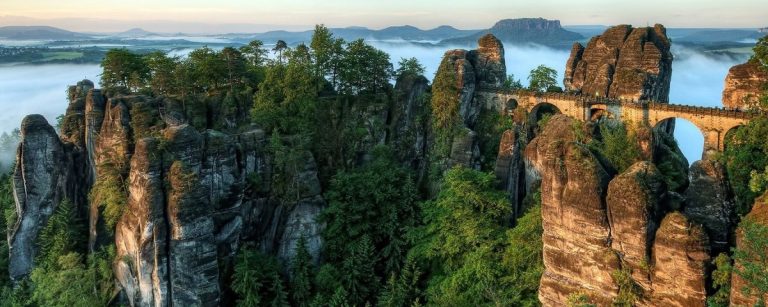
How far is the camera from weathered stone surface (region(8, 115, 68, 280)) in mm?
34781

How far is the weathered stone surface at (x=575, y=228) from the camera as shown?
20.8 metres

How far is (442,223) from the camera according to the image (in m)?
30.9

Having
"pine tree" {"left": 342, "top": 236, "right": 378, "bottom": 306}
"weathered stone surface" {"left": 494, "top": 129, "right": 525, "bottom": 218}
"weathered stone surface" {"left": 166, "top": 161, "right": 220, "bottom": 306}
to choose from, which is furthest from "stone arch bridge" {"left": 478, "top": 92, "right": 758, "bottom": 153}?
"weathered stone surface" {"left": 166, "top": 161, "right": 220, "bottom": 306}

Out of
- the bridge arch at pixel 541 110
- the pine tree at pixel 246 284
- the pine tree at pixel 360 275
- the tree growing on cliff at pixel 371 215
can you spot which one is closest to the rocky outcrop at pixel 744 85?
the bridge arch at pixel 541 110

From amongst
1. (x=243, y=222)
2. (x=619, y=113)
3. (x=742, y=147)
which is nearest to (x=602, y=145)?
(x=742, y=147)

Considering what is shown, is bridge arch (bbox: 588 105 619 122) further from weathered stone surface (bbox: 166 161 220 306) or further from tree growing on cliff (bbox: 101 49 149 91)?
tree growing on cliff (bbox: 101 49 149 91)

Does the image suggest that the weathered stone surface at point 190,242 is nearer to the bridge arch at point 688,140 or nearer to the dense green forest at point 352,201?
the dense green forest at point 352,201

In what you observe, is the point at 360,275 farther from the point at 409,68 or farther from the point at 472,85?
the point at 409,68

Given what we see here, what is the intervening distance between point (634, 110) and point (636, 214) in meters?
23.4

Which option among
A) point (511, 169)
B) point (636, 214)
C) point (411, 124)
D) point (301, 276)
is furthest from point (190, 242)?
point (411, 124)

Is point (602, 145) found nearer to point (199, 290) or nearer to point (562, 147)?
point (562, 147)

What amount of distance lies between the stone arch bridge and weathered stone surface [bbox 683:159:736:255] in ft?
50.3

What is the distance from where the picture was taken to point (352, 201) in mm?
34438

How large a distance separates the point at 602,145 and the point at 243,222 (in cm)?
2119
